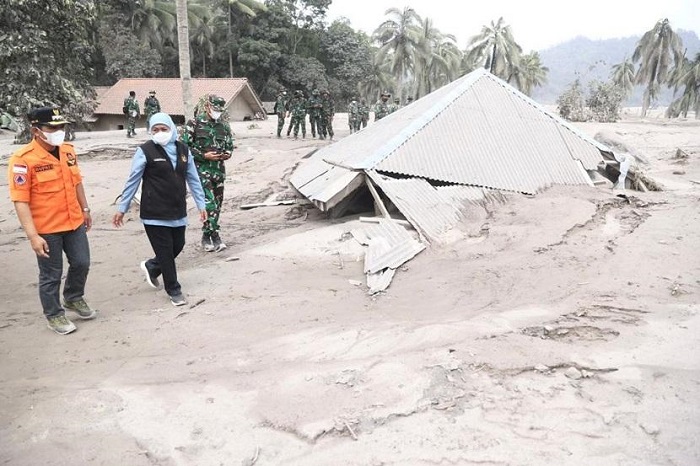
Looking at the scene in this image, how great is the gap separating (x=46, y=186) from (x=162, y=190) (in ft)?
2.63

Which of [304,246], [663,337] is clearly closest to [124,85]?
[304,246]

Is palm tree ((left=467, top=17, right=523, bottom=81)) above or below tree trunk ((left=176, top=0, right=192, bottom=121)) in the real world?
above

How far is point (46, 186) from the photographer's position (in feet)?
11.1

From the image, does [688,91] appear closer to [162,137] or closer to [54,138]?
[162,137]

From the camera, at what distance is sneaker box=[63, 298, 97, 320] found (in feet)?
12.4

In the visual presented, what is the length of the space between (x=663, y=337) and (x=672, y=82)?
52.7 metres

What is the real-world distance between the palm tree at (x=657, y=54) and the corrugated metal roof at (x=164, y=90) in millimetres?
35299

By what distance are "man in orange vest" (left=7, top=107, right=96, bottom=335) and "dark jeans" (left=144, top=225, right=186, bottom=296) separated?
1.64 feet

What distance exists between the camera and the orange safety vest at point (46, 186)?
128 inches

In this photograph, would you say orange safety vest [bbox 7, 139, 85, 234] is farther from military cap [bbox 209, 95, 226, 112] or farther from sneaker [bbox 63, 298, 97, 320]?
military cap [bbox 209, 95, 226, 112]

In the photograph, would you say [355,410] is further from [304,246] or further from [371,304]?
[304,246]

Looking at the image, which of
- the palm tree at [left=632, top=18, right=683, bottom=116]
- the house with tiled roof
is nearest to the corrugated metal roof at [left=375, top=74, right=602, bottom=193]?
the house with tiled roof

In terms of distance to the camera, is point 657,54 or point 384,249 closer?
point 384,249

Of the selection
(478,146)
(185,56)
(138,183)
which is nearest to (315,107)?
(185,56)
